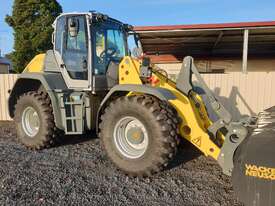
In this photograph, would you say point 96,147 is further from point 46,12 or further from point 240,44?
point 46,12

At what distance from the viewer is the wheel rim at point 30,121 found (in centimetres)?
613

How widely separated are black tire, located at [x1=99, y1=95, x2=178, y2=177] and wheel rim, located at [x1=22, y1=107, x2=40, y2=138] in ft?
7.22

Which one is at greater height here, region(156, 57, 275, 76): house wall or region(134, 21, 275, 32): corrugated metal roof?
region(134, 21, 275, 32): corrugated metal roof

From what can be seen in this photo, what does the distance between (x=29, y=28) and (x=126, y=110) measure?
1762cm

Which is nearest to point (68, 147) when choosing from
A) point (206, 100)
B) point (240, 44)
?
point (206, 100)

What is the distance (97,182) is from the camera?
425 cm

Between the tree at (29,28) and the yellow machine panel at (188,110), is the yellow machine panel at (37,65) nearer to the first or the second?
the yellow machine panel at (188,110)

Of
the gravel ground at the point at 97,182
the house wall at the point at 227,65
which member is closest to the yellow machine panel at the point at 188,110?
the gravel ground at the point at 97,182

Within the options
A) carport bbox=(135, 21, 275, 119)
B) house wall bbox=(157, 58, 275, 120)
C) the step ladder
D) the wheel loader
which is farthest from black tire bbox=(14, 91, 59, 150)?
house wall bbox=(157, 58, 275, 120)

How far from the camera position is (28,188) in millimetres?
4059

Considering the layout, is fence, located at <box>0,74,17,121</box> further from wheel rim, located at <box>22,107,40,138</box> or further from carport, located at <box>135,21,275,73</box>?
carport, located at <box>135,21,275,73</box>

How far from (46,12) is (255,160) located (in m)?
19.9

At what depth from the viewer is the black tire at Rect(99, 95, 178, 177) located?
4.05 meters

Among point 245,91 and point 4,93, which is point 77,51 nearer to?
point 245,91
